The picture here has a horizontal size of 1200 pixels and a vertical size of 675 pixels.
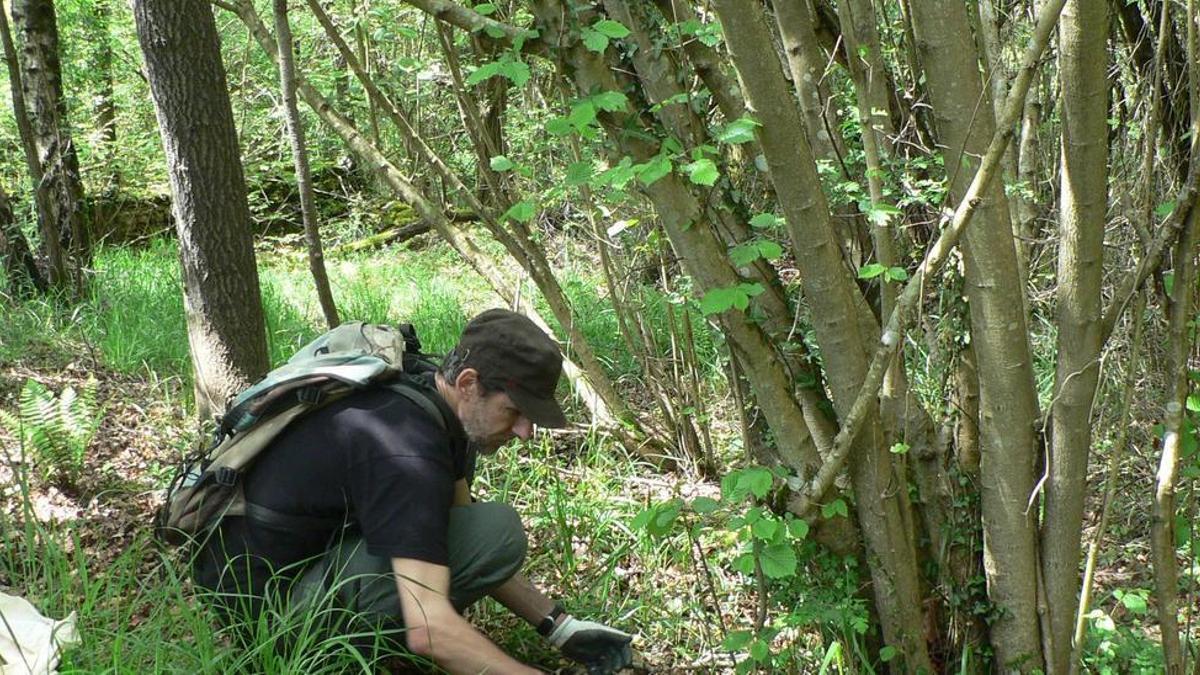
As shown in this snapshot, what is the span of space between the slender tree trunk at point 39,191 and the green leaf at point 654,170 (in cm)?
504

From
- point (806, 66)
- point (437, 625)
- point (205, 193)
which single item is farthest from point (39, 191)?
point (806, 66)

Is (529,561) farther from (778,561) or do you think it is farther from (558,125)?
(558,125)

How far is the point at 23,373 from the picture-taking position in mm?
5285

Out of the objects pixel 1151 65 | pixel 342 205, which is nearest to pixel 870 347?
pixel 1151 65

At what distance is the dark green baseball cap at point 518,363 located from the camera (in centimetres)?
278

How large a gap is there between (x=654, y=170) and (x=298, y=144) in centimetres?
257

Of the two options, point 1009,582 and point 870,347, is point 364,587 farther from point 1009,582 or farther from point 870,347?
point 1009,582

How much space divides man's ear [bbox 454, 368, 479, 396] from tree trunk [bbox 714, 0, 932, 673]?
2.80 ft

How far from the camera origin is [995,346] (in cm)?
274

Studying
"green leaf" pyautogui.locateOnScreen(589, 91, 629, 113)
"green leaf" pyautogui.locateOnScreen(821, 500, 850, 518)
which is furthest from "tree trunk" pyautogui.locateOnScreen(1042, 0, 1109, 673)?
A: "green leaf" pyautogui.locateOnScreen(589, 91, 629, 113)

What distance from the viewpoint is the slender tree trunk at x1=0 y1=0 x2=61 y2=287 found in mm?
6078

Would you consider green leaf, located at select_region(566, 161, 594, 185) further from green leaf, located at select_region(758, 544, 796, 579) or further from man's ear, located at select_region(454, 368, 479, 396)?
green leaf, located at select_region(758, 544, 796, 579)

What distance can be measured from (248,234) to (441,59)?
1573 millimetres

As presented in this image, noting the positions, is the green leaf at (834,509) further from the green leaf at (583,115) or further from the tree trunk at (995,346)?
the green leaf at (583,115)
